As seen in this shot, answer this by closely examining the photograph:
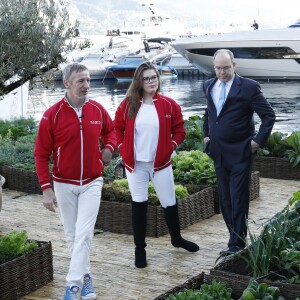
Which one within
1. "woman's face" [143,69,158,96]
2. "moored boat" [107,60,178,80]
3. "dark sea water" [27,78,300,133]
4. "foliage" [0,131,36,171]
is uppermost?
"woman's face" [143,69,158,96]

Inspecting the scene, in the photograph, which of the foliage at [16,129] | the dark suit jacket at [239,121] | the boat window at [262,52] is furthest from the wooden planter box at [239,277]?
the boat window at [262,52]

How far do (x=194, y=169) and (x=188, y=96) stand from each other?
37170 millimetres

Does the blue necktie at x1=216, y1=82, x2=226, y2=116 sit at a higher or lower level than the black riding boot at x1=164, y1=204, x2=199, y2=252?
higher

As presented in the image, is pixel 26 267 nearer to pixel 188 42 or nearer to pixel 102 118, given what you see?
pixel 102 118

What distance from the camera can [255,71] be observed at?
2096 inches

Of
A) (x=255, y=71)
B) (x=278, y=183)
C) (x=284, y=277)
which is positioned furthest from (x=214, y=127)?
(x=255, y=71)

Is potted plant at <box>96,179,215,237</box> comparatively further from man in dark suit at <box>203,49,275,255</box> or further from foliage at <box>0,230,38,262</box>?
foliage at <box>0,230,38,262</box>

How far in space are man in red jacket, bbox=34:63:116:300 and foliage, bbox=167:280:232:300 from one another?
958 mm

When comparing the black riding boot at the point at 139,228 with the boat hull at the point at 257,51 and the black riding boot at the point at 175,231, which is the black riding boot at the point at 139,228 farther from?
the boat hull at the point at 257,51

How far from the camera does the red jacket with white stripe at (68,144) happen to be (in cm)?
609

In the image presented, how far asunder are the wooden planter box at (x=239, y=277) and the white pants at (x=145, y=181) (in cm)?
127

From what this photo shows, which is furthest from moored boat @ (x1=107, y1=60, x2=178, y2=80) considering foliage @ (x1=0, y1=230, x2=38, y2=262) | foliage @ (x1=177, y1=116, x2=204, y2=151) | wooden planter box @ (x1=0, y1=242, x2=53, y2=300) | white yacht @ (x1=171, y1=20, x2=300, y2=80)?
foliage @ (x1=0, y1=230, x2=38, y2=262)

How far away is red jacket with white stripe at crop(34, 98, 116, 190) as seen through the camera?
6094 millimetres

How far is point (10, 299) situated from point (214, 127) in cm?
231
